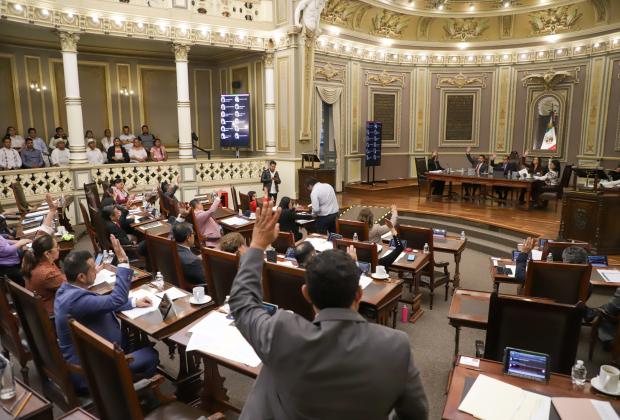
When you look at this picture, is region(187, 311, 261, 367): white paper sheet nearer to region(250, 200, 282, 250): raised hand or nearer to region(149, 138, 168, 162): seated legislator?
region(250, 200, 282, 250): raised hand

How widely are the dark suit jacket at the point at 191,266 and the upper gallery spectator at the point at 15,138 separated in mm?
7179

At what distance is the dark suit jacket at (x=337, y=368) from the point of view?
1285mm

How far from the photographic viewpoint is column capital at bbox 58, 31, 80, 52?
848 centimetres

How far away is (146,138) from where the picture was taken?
11.1 metres

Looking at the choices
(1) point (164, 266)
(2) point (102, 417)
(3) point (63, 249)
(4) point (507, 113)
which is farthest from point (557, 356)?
(4) point (507, 113)

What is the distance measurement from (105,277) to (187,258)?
70 centimetres

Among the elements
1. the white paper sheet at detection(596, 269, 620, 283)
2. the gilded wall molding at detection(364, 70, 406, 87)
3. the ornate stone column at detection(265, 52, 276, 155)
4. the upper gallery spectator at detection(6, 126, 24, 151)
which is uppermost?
the gilded wall molding at detection(364, 70, 406, 87)

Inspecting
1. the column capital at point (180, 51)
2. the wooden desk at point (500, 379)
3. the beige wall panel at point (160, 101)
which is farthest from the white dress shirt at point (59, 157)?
the wooden desk at point (500, 379)

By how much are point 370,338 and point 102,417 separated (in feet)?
5.37

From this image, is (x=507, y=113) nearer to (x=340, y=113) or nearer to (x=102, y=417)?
(x=340, y=113)

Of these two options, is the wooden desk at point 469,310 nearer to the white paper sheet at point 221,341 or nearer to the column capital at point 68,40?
the white paper sheet at point 221,341

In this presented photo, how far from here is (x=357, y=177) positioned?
1310 cm

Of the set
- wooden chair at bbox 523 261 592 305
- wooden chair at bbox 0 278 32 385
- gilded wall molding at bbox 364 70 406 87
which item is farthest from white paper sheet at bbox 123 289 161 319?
gilded wall molding at bbox 364 70 406 87

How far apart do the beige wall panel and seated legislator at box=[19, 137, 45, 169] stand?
319 centimetres
